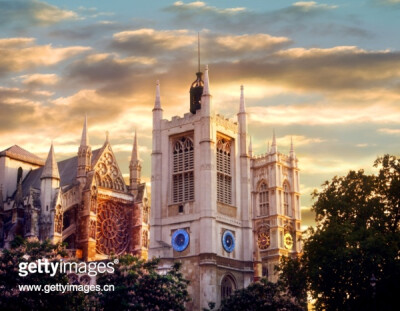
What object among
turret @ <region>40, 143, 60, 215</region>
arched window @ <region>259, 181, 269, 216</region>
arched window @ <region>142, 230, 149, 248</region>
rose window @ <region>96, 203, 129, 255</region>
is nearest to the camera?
turret @ <region>40, 143, 60, 215</region>

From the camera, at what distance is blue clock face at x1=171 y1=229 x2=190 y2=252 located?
68.8 m

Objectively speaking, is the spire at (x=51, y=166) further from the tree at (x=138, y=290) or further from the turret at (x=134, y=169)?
the tree at (x=138, y=290)

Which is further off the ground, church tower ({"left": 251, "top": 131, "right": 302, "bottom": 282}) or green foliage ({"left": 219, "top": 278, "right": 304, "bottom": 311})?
church tower ({"left": 251, "top": 131, "right": 302, "bottom": 282})

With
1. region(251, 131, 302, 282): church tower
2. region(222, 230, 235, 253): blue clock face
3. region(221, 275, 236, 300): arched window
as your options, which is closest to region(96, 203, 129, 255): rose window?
region(222, 230, 235, 253): blue clock face

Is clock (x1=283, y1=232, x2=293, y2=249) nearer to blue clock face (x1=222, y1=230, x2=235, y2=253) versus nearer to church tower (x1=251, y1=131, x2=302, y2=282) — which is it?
church tower (x1=251, y1=131, x2=302, y2=282)

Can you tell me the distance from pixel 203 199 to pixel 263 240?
36.7m

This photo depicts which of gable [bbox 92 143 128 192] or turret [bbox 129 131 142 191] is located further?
turret [bbox 129 131 142 191]

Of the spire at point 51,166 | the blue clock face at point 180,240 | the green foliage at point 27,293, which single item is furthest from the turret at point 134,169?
the green foliage at point 27,293

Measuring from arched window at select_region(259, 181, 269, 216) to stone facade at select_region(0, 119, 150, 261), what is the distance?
2354 centimetres

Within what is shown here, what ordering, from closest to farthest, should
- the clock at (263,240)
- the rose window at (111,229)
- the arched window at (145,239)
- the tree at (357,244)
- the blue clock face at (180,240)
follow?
1. the tree at (357,244)
2. the blue clock face at (180,240)
3. the rose window at (111,229)
4. the arched window at (145,239)
5. the clock at (263,240)

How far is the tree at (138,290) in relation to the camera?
45.9 m

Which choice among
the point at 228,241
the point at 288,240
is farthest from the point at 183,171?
the point at 288,240

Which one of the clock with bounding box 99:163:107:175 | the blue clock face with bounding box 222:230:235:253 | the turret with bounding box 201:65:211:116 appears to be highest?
the turret with bounding box 201:65:211:116

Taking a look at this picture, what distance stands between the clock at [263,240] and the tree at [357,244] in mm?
49478
